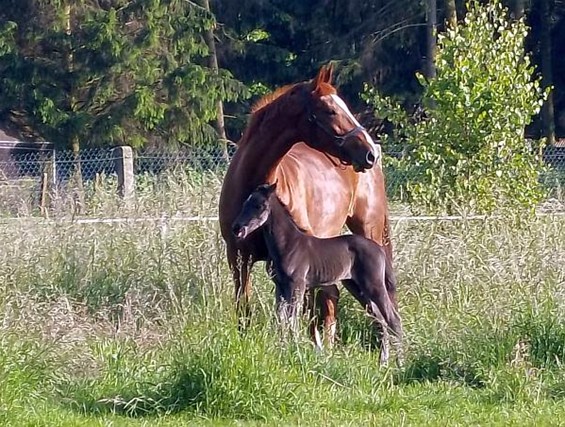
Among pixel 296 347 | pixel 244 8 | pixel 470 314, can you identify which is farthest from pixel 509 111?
pixel 244 8

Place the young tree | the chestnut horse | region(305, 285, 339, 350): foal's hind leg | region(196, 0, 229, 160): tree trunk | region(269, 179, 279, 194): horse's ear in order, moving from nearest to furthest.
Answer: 1. region(269, 179, 279, 194): horse's ear
2. the chestnut horse
3. region(305, 285, 339, 350): foal's hind leg
4. the young tree
5. region(196, 0, 229, 160): tree trunk

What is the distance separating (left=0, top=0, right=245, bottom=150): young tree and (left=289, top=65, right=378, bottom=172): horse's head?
22.4 metres

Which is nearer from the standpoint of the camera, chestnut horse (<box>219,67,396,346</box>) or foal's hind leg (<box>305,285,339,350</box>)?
chestnut horse (<box>219,67,396,346</box>)

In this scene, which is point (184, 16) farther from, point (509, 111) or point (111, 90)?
point (509, 111)

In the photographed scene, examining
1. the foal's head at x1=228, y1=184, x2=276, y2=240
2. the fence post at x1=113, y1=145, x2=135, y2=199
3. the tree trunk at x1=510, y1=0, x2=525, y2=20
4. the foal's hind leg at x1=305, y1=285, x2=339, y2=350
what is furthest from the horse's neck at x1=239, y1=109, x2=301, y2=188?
the tree trunk at x1=510, y1=0, x2=525, y2=20

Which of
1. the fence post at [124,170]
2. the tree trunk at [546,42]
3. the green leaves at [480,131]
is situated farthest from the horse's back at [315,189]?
the tree trunk at [546,42]

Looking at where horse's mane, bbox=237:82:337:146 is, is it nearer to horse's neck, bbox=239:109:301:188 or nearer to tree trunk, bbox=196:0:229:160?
horse's neck, bbox=239:109:301:188

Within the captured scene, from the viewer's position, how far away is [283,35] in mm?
41156

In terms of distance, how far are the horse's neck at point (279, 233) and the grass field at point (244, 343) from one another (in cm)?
43

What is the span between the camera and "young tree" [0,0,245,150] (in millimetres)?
30875

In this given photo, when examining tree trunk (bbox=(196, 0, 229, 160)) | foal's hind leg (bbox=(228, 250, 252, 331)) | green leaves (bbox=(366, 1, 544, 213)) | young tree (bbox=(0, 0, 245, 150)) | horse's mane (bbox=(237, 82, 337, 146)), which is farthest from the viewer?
tree trunk (bbox=(196, 0, 229, 160))

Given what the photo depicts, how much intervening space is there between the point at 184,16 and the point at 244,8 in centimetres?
A: 718

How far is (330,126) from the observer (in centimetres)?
848

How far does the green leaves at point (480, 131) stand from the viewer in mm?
13141
